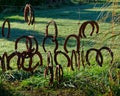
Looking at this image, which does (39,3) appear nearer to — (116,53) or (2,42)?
(2,42)

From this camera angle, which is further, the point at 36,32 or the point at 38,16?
the point at 38,16

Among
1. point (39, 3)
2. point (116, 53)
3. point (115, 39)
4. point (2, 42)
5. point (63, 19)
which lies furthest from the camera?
point (39, 3)

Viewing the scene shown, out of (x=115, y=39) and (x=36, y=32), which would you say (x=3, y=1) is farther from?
(x=115, y=39)

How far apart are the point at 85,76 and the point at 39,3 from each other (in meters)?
9.11

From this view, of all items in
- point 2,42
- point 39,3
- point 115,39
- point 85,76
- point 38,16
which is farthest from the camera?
point 39,3

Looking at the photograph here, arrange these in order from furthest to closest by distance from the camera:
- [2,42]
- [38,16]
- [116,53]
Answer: [38,16]
[2,42]
[116,53]

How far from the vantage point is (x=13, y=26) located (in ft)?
A: 29.6

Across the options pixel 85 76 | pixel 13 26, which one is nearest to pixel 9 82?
pixel 85 76

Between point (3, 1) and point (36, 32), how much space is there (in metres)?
4.68

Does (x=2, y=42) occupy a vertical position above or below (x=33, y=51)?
below

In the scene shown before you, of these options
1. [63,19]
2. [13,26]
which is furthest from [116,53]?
[63,19]

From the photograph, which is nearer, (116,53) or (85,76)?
(116,53)

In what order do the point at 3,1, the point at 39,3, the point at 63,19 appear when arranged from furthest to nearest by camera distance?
the point at 39,3
the point at 3,1
the point at 63,19

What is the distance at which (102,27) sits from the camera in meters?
8.21
